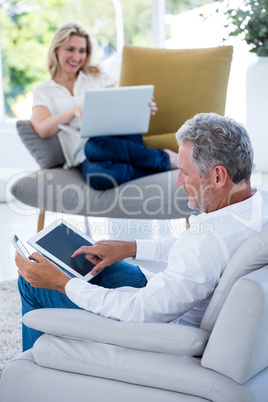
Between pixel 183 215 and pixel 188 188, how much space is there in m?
1.38

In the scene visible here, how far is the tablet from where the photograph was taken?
164 cm

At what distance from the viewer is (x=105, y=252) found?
1.69 m

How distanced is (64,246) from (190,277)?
0.53 meters

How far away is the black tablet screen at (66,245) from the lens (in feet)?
5.43

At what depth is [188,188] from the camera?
146 cm

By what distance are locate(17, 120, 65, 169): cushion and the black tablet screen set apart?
1.49m

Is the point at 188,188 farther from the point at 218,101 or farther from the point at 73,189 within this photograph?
the point at 218,101

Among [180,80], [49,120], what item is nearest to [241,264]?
[49,120]

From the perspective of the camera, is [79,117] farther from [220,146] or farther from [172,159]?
[220,146]

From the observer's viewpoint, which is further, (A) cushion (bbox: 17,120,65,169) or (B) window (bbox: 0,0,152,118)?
(B) window (bbox: 0,0,152,118)

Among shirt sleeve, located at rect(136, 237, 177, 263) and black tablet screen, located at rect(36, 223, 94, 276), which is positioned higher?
black tablet screen, located at rect(36, 223, 94, 276)

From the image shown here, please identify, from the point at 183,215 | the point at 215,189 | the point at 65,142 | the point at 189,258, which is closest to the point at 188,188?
the point at 215,189

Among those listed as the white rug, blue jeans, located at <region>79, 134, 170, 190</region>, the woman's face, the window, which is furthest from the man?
the window

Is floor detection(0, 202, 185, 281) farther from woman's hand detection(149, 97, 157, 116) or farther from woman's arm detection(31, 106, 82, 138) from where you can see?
woman's hand detection(149, 97, 157, 116)
